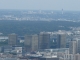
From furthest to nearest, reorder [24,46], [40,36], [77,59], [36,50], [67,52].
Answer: [40,36], [24,46], [36,50], [67,52], [77,59]

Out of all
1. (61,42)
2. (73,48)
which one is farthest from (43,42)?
(73,48)

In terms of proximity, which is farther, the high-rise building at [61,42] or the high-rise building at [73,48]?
the high-rise building at [61,42]

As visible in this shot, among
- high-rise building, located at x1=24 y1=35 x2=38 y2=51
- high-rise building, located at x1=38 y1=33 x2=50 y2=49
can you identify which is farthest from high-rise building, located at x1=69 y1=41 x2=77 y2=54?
high-rise building, located at x1=38 y1=33 x2=50 y2=49

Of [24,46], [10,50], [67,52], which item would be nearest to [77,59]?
[67,52]

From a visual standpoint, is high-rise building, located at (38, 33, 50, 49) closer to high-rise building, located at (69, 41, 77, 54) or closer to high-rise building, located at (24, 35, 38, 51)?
high-rise building, located at (24, 35, 38, 51)

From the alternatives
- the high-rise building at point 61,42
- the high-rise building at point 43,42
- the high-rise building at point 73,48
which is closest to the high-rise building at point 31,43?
the high-rise building at point 43,42

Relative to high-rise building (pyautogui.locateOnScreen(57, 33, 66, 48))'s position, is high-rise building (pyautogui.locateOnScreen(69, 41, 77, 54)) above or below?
below

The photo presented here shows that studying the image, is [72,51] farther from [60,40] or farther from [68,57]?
[60,40]

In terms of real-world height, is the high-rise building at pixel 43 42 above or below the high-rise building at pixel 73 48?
above

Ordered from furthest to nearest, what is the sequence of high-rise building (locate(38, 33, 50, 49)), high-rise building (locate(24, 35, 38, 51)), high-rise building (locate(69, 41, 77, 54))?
high-rise building (locate(38, 33, 50, 49))
high-rise building (locate(24, 35, 38, 51))
high-rise building (locate(69, 41, 77, 54))

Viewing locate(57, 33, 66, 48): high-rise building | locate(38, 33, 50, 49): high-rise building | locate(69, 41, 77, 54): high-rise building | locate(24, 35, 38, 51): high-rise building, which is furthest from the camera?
locate(57, 33, 66, 48): high-rise building

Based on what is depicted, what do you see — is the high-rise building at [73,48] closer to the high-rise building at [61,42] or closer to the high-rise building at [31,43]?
the high-rise building at [31,43]
